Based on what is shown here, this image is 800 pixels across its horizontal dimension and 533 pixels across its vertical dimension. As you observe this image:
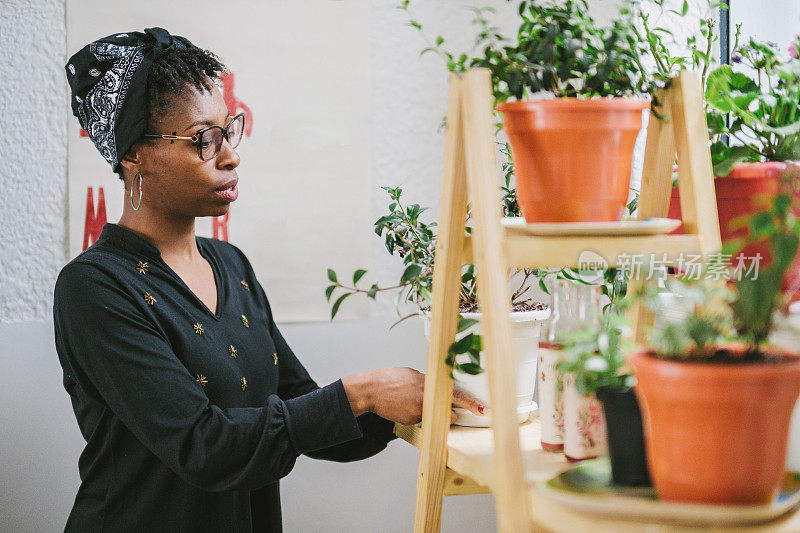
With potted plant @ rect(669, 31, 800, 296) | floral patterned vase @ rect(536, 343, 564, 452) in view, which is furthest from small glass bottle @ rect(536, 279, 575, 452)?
potted plant @ rect(669, 31, 800, 296)

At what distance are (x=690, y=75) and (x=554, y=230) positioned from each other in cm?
27

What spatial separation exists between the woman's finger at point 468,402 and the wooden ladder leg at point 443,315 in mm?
71

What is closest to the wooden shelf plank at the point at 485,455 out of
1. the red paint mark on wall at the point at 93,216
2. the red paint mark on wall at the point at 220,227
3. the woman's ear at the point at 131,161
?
the woman's ear at the point at 131,161

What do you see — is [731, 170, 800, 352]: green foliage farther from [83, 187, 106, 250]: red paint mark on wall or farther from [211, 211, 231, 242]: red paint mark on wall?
[83, 187, 106, 250]: red paint mark on wall

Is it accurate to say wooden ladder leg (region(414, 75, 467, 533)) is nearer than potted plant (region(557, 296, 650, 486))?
No

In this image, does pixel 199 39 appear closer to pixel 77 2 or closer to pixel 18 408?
pixel 77 2

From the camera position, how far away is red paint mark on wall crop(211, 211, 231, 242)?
2076 mm

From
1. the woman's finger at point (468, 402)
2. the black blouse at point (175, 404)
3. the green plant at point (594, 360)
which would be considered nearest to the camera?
the green plant at point (594, 360)

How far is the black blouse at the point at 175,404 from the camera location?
1.18m

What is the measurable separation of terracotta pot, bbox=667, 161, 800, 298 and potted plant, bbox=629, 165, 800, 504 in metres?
0.30

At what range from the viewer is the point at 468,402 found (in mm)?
1013

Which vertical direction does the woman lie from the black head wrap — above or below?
below

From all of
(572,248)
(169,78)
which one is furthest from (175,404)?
(572,248)

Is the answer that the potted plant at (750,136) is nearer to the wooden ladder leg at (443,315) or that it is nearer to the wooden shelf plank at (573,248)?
the wooden shelf plank at (573,248)
